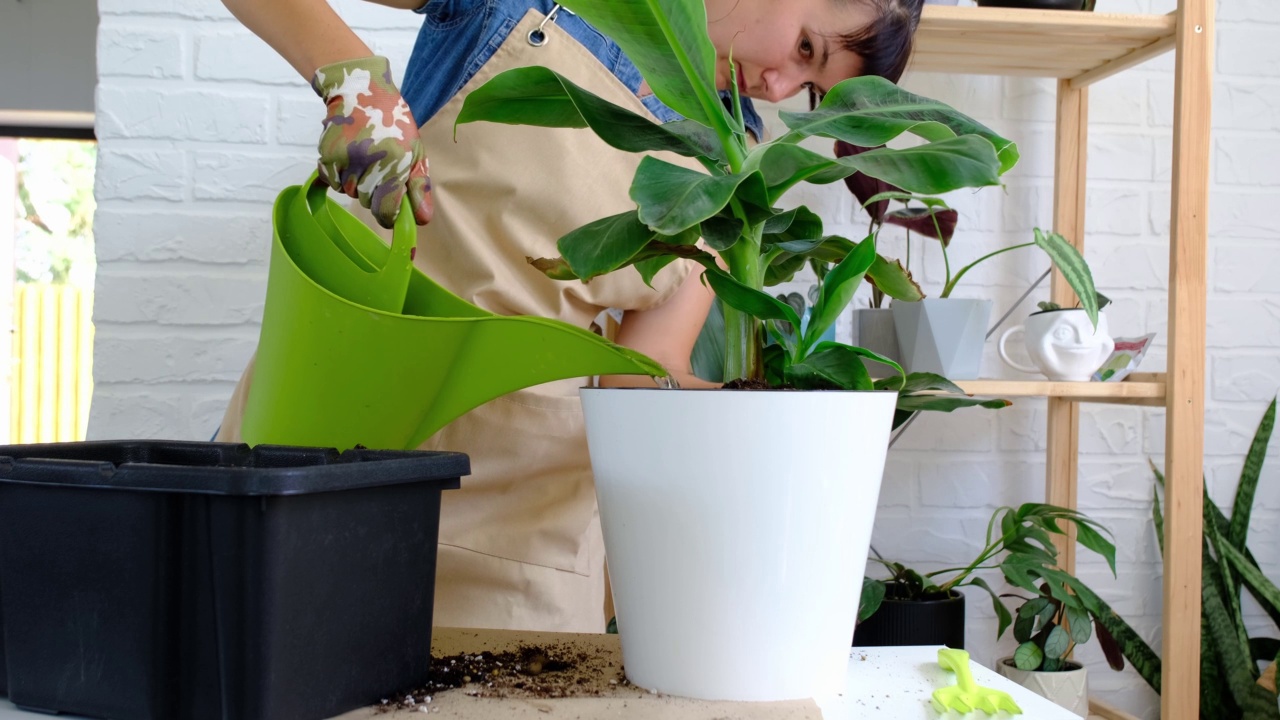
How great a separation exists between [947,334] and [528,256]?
2.16ft

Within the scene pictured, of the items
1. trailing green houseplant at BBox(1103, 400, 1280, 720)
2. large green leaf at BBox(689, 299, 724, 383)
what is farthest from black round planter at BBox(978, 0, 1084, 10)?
trailing green houseplant at BBox(1103, 400, 1280, 720)

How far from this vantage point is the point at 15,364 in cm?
368

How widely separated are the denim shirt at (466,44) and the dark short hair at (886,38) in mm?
217

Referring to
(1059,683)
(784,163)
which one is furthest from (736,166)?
(1059,683)

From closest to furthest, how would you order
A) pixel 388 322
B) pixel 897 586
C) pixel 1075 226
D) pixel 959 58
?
pixel 388 322 < pixel 897 586 < pixel 959 58 < pixel 1075 226

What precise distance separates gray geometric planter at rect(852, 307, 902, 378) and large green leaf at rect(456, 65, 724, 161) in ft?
2.84

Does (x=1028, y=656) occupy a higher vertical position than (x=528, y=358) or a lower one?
lower

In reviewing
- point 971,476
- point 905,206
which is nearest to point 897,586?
point 971,476

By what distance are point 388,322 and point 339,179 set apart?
150mm

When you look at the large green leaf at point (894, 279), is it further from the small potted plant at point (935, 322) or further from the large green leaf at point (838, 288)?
the small potted plant at point (935, 322)

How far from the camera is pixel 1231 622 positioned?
4.80 ft

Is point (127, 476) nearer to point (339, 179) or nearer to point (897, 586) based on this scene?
point (339, 179)

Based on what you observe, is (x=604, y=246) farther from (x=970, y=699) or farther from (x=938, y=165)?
(x=970, y=699)

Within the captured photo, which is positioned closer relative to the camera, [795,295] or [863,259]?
[863,259]
